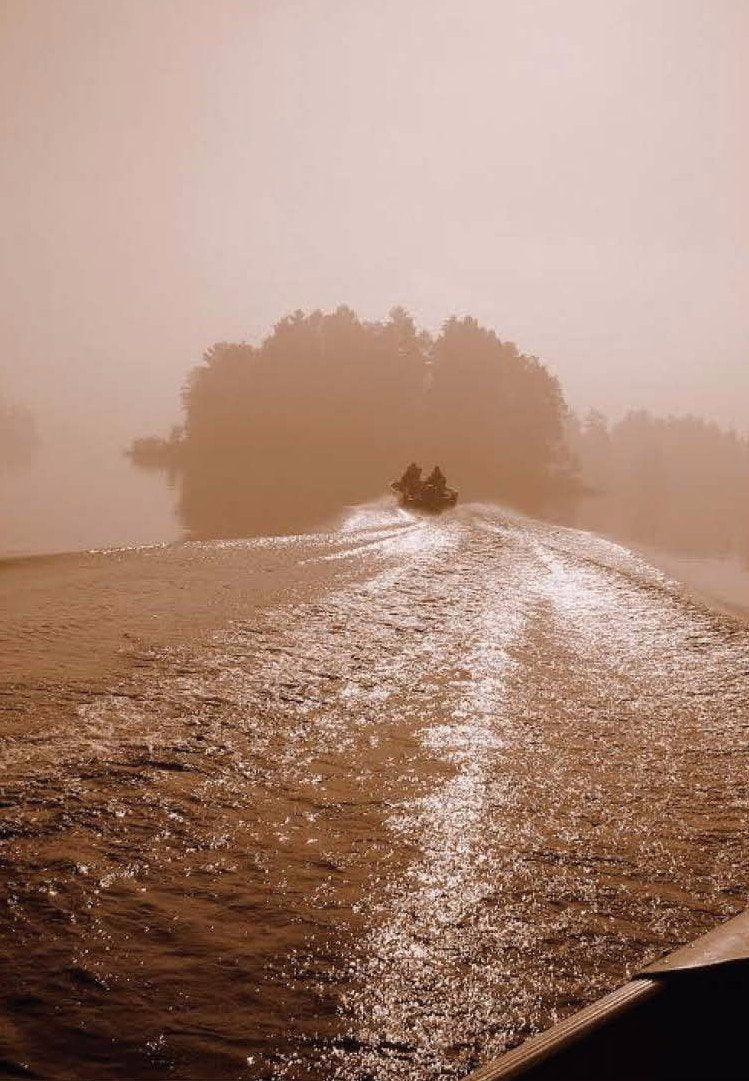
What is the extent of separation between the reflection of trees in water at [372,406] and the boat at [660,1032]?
153 ft

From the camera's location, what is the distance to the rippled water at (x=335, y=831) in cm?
268

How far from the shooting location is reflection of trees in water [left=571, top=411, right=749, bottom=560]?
1436 inches

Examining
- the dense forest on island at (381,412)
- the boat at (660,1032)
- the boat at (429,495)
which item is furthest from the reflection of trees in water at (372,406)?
the boat at (660,1032)

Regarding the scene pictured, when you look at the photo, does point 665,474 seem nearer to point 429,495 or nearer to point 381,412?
point 381,412

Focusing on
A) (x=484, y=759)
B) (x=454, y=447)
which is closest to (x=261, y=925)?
(x=484, y=759)

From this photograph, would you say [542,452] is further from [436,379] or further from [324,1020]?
[324,1020]

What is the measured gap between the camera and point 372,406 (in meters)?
58.6

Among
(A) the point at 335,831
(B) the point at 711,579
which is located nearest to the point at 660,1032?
(A) the point at 335,831

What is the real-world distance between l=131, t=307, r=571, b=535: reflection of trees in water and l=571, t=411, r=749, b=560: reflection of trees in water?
8262 mm

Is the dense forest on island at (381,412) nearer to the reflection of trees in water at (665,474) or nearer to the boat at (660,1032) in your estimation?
the reflection of trees in water at (665,474)

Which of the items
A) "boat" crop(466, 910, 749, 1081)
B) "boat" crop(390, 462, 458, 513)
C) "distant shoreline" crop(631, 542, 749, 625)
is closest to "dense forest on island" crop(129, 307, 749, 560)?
"boat" crop(390, 462, 458, 513)

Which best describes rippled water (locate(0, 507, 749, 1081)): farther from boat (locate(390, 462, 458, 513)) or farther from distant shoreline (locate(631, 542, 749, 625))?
boat (locate(390, 462, 458, 513))

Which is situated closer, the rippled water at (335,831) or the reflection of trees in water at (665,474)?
the rippled water at (335,831)

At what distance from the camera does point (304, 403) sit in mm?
60469
